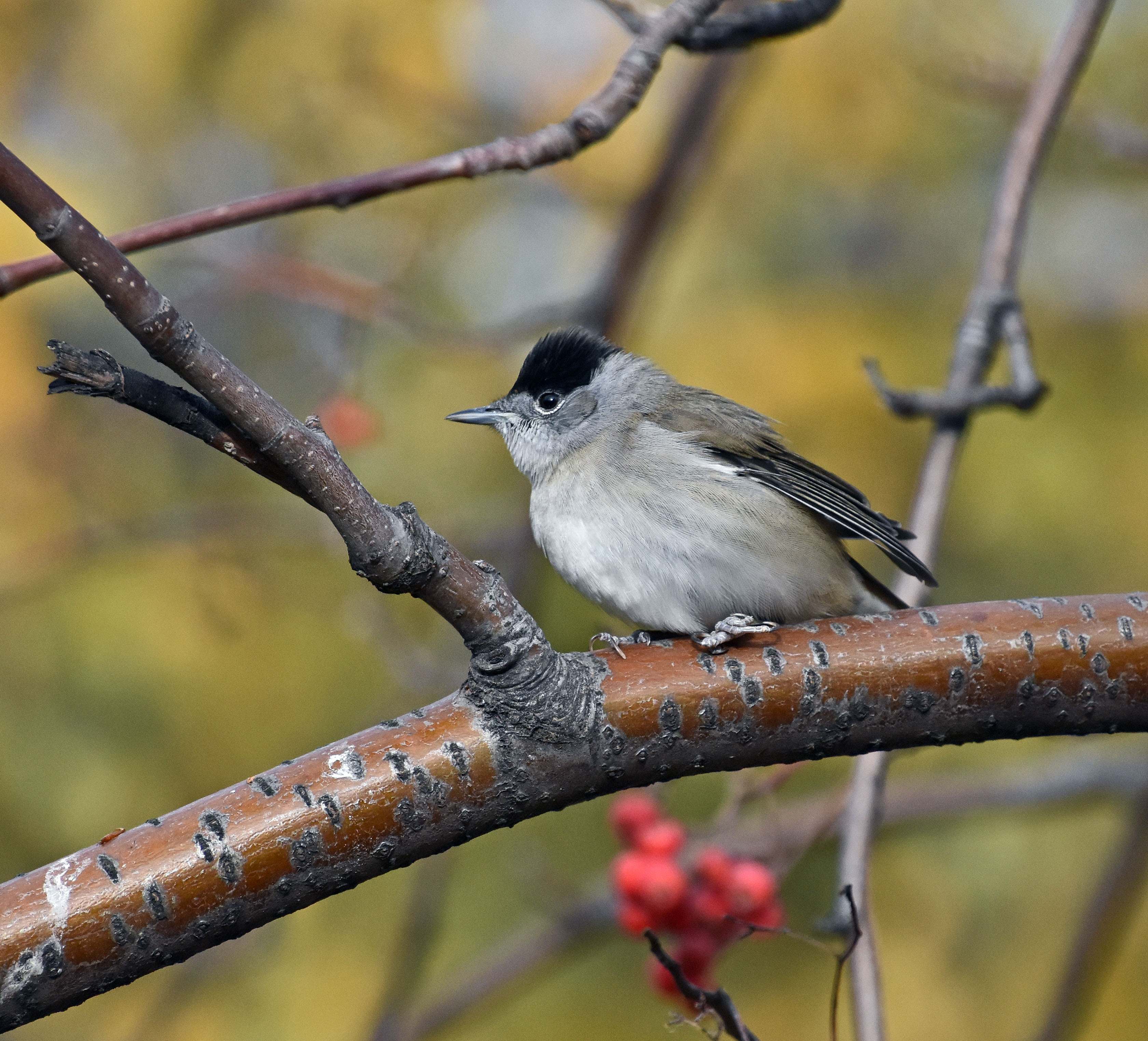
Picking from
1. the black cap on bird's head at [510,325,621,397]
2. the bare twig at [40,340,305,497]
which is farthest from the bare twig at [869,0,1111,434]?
the bare twig at [40,340,305,497]

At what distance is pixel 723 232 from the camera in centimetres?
592

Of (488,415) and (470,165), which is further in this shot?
(488,415)

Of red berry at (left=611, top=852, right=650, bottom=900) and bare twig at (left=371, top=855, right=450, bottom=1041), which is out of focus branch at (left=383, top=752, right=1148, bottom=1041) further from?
red berry at (left=611, top=852, right=650, bottom=900)

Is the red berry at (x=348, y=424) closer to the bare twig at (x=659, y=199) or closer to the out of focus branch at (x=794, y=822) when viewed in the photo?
the bare twig at (x=659, y=199)

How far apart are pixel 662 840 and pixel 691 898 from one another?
172 millimetres

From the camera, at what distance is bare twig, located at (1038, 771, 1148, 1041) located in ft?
12.4

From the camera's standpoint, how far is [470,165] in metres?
2.48

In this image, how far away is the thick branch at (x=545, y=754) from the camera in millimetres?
1904

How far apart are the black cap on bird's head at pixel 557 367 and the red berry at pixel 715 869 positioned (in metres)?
1.61

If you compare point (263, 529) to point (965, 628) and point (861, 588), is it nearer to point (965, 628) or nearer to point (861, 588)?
point (861, 588)

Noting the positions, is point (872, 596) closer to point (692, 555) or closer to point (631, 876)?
point (692, 555)

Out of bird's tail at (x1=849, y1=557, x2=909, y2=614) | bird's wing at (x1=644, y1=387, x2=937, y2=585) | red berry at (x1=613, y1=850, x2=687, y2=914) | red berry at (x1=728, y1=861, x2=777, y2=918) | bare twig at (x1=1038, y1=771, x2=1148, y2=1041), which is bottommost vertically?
bare twig at (x1=1038, y1=771, x2=1148, y2=1041)

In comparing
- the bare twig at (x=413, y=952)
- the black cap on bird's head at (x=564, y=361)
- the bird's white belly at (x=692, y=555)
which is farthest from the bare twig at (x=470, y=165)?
the bare twig at (x=413, y=952)

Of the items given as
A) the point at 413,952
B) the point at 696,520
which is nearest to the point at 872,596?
the point at 696,520
